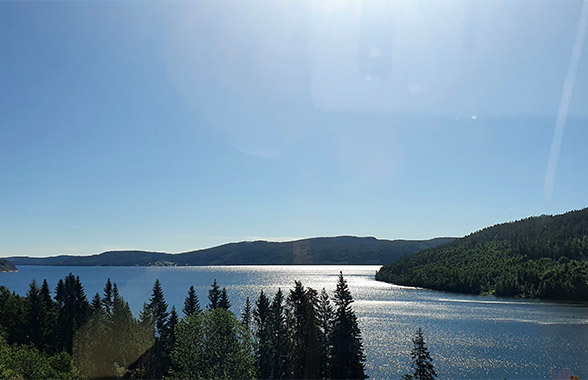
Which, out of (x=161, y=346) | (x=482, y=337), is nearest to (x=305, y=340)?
(x=161, y=346)

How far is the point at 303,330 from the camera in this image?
52.2 meters

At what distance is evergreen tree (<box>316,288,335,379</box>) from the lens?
50562mm

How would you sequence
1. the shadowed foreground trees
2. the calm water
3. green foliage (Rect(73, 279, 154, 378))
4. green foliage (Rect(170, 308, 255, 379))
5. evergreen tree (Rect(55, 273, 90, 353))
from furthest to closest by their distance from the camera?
evergreen tree (Rect(55, 273, 90, 353)) < the calm water < green foliage (Rect(73, 279, 154, 378)) < the shadowed foreground trees < green foliage (Rect(170, 308, 255, 379))

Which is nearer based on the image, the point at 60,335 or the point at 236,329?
the point at 236,329

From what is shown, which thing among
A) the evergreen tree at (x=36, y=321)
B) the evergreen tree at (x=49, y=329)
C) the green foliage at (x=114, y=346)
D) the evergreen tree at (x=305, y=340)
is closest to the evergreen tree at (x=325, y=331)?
the evergreen tree at (x=305, y=340)

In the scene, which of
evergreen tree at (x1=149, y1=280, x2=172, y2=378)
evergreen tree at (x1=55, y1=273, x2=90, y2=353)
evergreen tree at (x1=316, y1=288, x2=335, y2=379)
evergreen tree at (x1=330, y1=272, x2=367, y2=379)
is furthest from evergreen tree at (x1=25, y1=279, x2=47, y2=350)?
evergreen tree at (x1=330, y1=272, x2=367, y2=379)

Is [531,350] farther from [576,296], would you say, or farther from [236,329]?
[576,296]

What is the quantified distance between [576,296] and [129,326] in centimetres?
17558

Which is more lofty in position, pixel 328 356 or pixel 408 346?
pixel 328 356

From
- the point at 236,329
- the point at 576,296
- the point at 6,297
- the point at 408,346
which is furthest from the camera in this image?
the point at 576,296

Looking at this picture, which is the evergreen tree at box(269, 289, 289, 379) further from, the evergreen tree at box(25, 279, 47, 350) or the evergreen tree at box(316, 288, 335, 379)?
the evergreen tree at box(25, 279, 47, 350)

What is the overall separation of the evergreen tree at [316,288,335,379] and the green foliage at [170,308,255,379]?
9.81 meters

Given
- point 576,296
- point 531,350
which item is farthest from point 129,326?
point 576,296

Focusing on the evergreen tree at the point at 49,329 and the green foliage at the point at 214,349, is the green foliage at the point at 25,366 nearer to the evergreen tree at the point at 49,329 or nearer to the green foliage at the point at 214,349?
the green foliage at the point at 214,349
